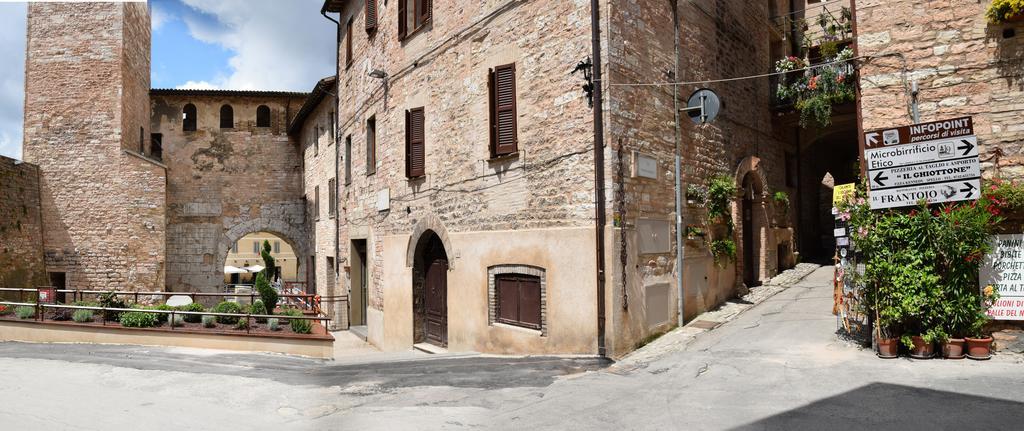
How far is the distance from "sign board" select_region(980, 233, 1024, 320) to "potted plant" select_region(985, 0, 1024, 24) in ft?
8.29

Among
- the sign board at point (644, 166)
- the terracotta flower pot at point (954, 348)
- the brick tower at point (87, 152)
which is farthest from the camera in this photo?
the brick tower at point (87, 152)

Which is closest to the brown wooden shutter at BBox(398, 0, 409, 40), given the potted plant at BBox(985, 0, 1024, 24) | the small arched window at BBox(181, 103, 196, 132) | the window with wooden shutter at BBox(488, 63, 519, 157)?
the window with wooden shutter at BBox(488, 63, 519, 157)

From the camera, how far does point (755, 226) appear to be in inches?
500

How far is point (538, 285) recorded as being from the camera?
29.7ft

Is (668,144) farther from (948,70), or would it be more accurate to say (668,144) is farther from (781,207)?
(781,207)

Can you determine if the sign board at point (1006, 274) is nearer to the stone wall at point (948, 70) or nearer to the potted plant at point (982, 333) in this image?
the potted plant at point (982, 333)

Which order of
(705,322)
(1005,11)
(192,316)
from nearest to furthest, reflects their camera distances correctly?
(1005,11) < (705,322) < (192,316)

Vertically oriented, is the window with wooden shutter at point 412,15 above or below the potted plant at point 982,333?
above

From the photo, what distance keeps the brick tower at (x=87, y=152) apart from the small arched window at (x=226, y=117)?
11.8ft

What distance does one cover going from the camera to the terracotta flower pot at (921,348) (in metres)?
6.93

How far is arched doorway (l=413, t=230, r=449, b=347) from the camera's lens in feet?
39.3

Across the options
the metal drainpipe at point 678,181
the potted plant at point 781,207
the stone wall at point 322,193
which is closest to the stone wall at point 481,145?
the metal drainpipe at point 678,181

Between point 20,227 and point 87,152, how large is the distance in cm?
298

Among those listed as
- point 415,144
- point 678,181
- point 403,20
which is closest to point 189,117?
point 403,20
